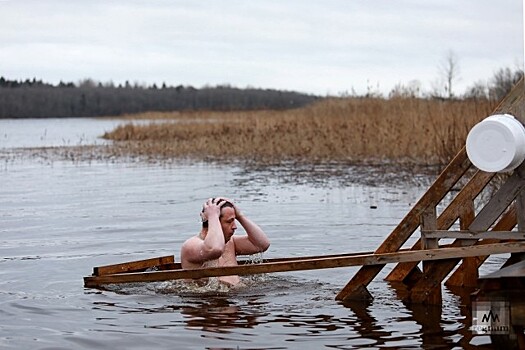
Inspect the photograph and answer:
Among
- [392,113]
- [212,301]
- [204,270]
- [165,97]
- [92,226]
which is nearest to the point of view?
[204,270]

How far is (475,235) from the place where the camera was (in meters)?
8.62

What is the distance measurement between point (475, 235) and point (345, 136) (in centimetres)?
2074

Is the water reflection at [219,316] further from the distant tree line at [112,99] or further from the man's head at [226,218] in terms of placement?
the distant tree line at [112,99]

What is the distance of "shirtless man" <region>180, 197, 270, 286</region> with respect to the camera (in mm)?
10133

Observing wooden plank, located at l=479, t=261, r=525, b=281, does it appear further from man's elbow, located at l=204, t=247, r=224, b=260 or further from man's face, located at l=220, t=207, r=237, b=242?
man's face, located at l=220, t=207, r=237, b=242

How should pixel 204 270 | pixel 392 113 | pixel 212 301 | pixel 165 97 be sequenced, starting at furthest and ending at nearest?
pixel 165 97
pixel 392 113
pixel 212 301
pixel 204 270

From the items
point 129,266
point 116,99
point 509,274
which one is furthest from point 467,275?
point 116,99

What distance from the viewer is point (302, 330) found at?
870cm

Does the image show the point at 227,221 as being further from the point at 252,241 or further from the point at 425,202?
the point at 425,202

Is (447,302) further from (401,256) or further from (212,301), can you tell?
(212,301)

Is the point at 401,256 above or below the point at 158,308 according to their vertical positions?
above

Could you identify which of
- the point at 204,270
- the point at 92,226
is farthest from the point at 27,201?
the point at 204,270

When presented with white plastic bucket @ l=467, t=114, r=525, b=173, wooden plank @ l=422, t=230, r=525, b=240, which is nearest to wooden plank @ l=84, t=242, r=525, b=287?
wooden plank @ l=422, t=230, r=525, b=240

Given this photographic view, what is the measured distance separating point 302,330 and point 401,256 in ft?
3.47
